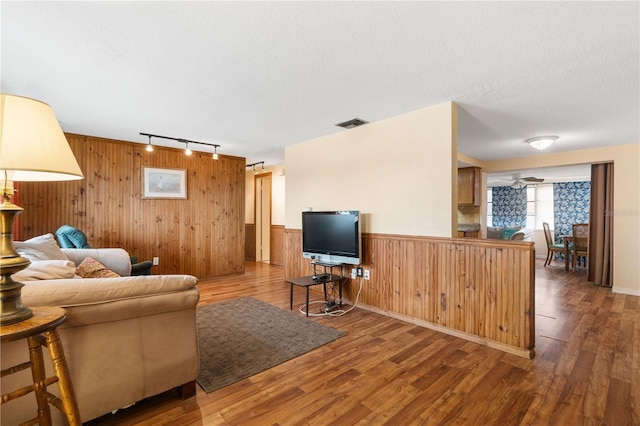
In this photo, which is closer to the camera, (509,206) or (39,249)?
(39,249)

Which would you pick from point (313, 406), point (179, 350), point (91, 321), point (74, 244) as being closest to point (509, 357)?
point (313, 406)

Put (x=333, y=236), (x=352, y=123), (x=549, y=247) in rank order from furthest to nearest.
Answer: (x=549, y=247)
(x=333, y=236)
(x=352, y=123)

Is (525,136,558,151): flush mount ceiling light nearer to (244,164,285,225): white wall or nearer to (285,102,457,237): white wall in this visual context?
(285,102,457,237): white wall

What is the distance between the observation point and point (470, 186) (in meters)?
5.82

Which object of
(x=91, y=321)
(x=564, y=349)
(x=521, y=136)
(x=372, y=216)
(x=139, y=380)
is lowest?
(x=564, y=349)

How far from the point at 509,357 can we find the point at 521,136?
121 inches

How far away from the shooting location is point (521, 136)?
4.11 metres

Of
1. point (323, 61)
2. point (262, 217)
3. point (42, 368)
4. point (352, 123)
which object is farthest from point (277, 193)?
point (42, 368)

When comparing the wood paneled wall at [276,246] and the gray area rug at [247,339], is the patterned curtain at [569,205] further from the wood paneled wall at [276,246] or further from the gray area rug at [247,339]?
the gray area rug at [247,339]

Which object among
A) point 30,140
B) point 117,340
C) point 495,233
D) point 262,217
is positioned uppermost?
point 30,140

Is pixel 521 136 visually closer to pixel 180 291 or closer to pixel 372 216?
pixel 372 216

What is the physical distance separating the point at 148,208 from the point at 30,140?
3.99 metres

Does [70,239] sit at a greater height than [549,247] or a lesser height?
greater

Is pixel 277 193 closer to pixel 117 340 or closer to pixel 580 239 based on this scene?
pixel 117 340
